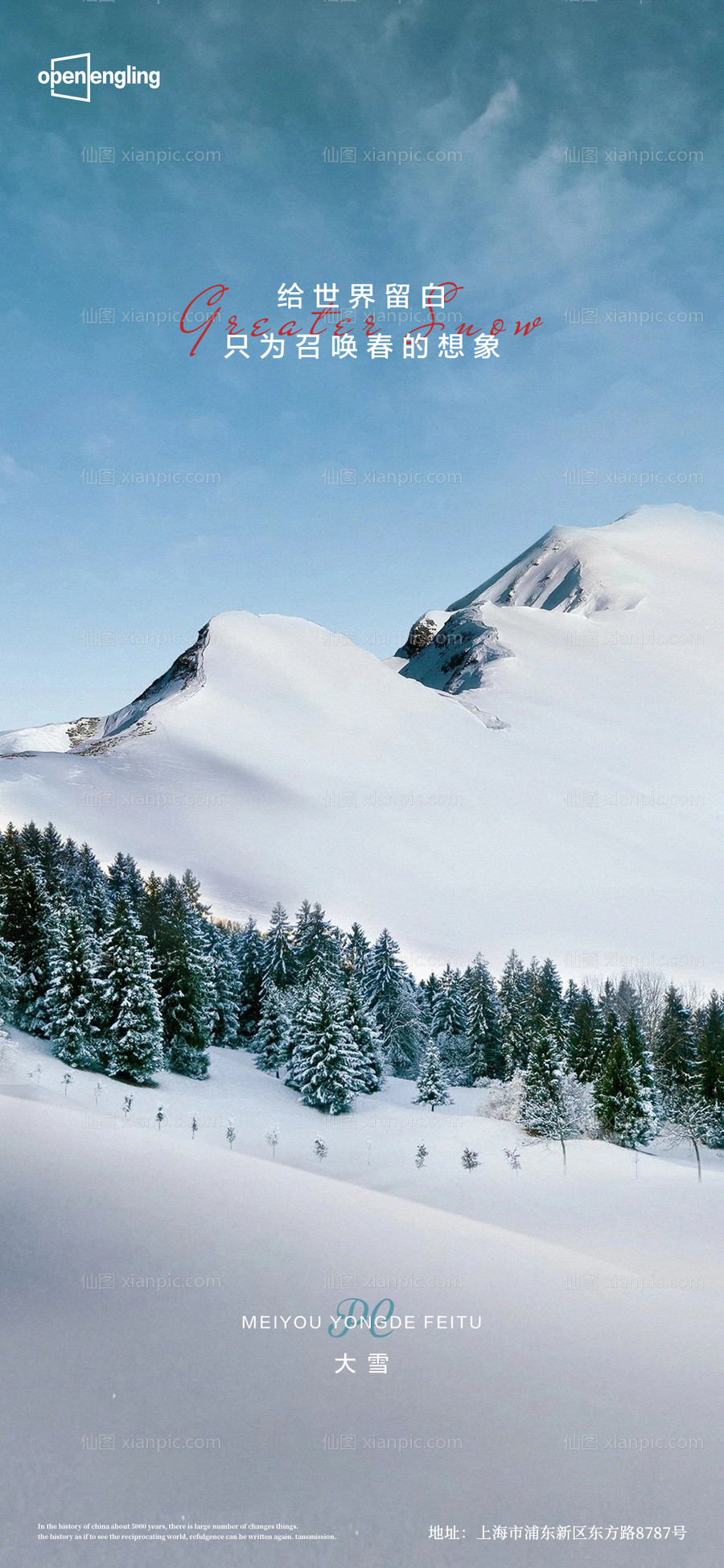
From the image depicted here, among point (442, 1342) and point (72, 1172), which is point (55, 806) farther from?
point (442, 1342)

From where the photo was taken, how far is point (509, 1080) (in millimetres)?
30562

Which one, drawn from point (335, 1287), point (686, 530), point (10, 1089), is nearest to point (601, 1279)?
point (335, 1287)

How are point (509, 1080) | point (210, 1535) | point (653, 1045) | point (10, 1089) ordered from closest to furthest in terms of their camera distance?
point (210, 1535) < point (10, 1089) < point (509, 1080) < point (653, 1045)

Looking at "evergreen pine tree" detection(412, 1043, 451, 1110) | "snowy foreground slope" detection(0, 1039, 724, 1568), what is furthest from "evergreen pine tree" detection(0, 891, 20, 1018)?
"evergreen pine tree" detection(412, 1043, 451, 1110)

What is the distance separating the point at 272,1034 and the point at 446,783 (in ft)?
133

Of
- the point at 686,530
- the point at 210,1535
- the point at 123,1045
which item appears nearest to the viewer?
the point at 210,1535

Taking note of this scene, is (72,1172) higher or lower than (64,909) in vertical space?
lower

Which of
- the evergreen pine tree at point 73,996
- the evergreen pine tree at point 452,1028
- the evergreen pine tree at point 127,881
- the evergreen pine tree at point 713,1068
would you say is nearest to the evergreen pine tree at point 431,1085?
the evergreen pine tree at point 452,1028

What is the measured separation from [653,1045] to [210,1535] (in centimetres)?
3361

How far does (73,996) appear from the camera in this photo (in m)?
26.5

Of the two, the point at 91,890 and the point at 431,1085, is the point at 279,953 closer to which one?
the point at 91,890

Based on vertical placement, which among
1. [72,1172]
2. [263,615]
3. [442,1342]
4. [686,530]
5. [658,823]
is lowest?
[442,1342]

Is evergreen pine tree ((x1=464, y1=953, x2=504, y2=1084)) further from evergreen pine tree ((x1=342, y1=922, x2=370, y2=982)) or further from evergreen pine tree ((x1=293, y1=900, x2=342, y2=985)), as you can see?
evergreen pine tree ((x1=293, y1=900, x2=342, y2=985))

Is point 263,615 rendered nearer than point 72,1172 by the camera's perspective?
No
